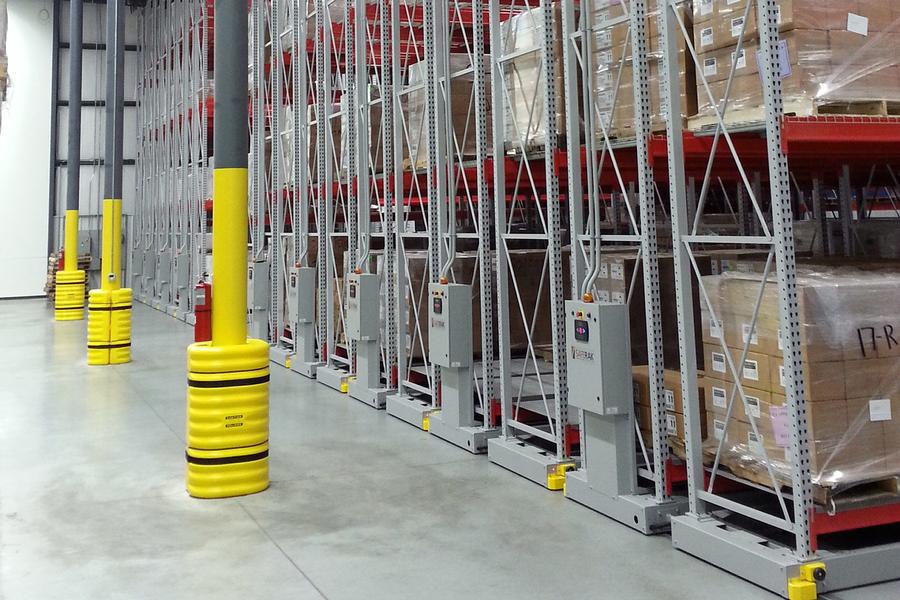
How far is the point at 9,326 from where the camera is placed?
18016mm

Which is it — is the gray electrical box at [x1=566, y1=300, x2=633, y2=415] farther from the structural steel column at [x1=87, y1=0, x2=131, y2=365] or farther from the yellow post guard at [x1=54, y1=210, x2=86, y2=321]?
the yellow post guard at [x1=54, y1=210, x2=86, y2=321]

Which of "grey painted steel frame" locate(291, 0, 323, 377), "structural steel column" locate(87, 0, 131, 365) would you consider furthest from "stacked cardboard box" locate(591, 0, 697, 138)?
"structural steel column" locate(87, 0, 131, 365)

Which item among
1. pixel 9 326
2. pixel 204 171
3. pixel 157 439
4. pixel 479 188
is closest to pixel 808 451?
pixel 479 188

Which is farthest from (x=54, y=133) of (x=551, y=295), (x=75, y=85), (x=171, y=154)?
(x=551, y=295)

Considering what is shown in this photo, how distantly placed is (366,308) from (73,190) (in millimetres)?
10594

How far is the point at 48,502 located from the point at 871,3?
20.7ft

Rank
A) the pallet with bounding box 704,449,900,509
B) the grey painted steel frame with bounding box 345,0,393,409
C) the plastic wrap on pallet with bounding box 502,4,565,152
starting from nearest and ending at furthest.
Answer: the pallet with bounding box 704,449,900,509 → the plastic wrap on pallet with bounding box 502,4,565,152 → the grey painted steel frame with bounding box 345,0,393,409

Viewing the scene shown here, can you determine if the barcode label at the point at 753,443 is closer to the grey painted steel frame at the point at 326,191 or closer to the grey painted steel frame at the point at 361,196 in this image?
the grey painted steel frame at the point at 361,196

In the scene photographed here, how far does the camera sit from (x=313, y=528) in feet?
17.7

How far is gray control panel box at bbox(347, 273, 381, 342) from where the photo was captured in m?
9.23

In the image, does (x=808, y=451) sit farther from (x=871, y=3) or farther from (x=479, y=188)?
(x=479, y=188)

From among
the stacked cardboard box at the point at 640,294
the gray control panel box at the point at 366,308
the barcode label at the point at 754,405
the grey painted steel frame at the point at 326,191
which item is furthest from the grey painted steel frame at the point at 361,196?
the barcode label at the point at 754,405

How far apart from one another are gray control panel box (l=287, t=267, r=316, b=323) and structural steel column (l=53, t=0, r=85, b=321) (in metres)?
7.85

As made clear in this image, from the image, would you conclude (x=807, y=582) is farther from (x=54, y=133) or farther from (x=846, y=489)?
(x=54, y=133)
